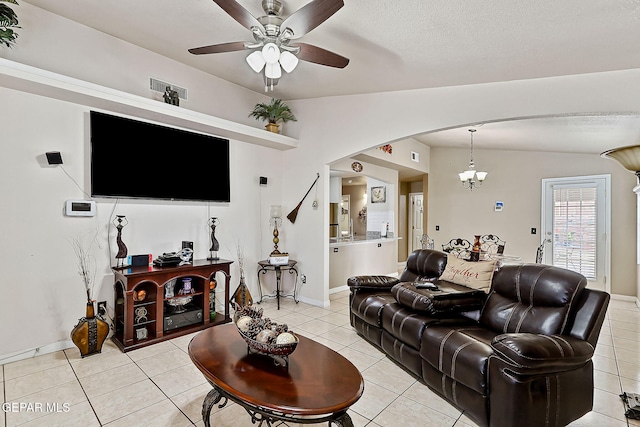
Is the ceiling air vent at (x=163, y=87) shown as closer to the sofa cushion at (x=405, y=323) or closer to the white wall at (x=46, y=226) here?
the white wall at (x=46, y=226)

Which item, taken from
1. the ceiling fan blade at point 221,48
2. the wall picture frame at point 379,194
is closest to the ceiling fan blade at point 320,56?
the ceiling fan blade at point 221,48

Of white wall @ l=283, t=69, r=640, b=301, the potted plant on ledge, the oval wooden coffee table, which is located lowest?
the oval wooden coffee table

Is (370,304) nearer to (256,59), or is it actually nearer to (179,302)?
(179,302)

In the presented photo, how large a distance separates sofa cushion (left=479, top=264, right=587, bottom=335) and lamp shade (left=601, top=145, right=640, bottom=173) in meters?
0.91

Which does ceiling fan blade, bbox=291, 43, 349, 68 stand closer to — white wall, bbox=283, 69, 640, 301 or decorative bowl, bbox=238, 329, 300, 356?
white wall, bbox=283, 69, 640, 301

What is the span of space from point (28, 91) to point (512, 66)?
4556 mm

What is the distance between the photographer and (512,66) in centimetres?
→ 285

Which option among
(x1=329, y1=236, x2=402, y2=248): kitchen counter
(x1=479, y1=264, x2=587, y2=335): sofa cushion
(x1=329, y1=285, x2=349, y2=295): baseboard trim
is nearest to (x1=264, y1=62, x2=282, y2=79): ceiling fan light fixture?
(x1=479, y1=264, x2=587, y2=335): sofa cushion

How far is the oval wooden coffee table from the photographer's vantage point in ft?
4.77

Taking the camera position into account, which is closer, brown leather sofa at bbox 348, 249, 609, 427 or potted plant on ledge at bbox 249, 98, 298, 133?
brown leather sofa at bbox 348, 249, 609, 427

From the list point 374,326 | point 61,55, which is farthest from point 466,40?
point 61,55

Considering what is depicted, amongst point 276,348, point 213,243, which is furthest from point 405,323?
point 213,243

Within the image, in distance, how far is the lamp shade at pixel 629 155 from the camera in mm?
2156

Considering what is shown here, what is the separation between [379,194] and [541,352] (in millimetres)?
5856
